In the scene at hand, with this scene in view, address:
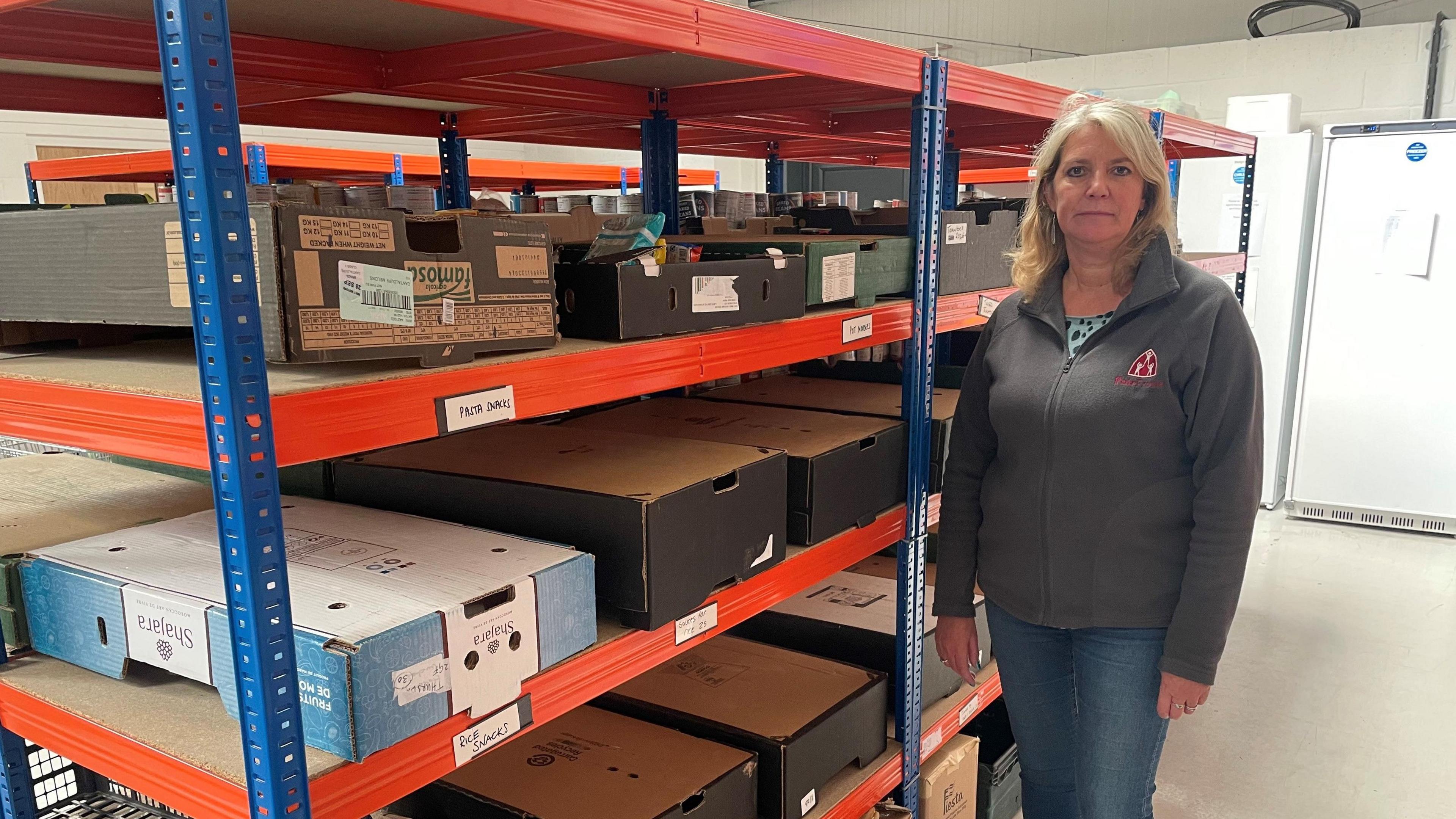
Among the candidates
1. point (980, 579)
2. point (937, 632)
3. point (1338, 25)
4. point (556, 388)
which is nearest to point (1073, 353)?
point (980, 579)

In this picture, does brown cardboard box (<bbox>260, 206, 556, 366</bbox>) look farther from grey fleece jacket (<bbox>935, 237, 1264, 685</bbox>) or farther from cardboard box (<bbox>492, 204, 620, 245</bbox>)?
cardboard box (<bbox>492, 204, 620, 245</bbox>)

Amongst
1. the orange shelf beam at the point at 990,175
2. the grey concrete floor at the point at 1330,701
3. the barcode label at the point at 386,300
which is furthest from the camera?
the orange shelf beam at the point at 990,175

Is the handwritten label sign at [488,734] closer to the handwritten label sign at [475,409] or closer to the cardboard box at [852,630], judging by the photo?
the handwritten label sign at [475,409]

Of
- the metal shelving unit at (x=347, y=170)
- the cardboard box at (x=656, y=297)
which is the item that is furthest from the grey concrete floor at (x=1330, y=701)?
the metal shelving unit at (x=347, y=170)

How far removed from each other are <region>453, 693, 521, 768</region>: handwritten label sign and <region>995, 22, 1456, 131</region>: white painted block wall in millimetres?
5216

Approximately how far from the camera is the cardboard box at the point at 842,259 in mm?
1792

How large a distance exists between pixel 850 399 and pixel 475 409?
1.39 m

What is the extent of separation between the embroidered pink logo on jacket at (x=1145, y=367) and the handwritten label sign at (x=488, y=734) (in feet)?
3.79

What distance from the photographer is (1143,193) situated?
1764mm

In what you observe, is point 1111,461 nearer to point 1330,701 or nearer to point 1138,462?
point 1138,462

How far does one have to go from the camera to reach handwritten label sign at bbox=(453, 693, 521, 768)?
1.12 meters

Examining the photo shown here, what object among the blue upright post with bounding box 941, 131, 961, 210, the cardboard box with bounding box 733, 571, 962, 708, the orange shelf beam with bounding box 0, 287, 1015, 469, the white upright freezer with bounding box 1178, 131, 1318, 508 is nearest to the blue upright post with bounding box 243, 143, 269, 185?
the blue upright post with bounding box 941, 131, 961, 210

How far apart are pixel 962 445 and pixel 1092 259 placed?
0.44m

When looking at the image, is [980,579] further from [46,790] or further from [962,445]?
[46,790]
